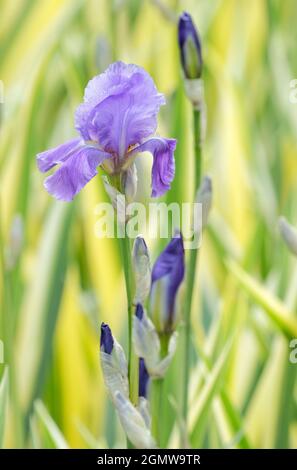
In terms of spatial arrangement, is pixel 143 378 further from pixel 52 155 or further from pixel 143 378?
pixel 52 155

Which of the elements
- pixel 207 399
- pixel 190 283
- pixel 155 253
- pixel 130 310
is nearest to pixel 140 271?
pixel 130 310

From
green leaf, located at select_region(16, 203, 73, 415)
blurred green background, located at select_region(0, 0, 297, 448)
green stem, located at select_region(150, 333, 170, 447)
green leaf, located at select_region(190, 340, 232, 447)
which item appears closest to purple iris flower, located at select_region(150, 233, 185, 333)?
green stem, located at select_region(150, 333, 170, 447)

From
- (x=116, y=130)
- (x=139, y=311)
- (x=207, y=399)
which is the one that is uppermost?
(x=116, y=130)

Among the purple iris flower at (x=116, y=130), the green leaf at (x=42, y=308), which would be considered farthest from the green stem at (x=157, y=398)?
the green leaf at (x=42, y=308)

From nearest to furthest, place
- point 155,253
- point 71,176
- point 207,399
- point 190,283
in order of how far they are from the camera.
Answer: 1. point 71,176
2. point 190,283
3. point 207,399
4. point 155,253

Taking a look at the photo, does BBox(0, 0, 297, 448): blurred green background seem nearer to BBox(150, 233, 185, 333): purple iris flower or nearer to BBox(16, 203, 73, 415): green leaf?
BBox(16, 203, 73, 415): green leaf

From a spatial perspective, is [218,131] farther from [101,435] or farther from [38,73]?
[101,435]

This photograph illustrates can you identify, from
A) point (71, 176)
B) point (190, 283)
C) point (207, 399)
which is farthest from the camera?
point (207, 399)
